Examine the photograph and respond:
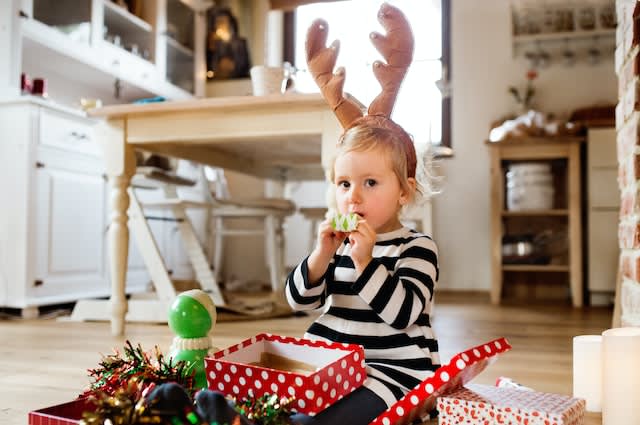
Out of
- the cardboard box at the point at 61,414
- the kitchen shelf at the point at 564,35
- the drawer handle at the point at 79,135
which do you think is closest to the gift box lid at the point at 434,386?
the cardboard box at the point at 61,414

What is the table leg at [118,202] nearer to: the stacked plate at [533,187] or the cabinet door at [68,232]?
the cabinet door at [68,232]

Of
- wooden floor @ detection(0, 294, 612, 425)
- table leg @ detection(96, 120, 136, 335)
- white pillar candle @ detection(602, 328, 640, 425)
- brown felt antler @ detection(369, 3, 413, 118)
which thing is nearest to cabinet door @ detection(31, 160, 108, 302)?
wooden floor @ detection(0, 294, 612, 425)

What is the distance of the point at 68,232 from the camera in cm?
253

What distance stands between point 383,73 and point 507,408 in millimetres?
534

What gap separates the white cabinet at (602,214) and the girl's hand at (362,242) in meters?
2.36

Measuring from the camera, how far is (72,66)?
291 centimetres

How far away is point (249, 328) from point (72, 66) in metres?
1.77

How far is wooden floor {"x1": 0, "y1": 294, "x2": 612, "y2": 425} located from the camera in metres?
1.11

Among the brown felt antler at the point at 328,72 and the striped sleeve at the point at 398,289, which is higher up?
the brown felt antler at the point at 328,72

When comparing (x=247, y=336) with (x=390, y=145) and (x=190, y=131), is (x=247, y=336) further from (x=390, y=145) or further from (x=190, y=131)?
(x=390, y=145)

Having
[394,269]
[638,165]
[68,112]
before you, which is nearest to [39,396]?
[394,269]

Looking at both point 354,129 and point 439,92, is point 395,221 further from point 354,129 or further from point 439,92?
point 439,92

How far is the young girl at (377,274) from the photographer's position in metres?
0.84

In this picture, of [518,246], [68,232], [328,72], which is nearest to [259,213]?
[68,232]
